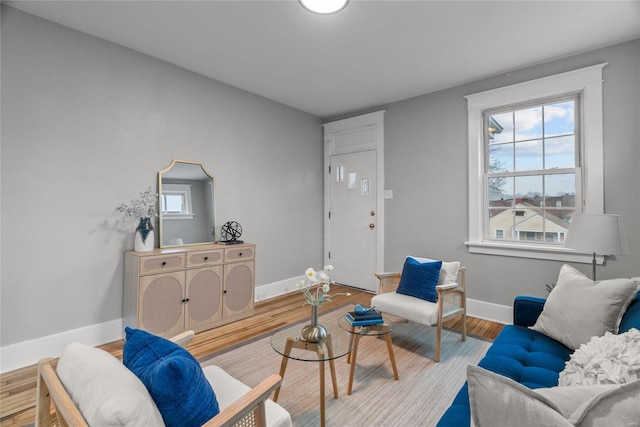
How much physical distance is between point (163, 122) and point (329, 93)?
6.60ft

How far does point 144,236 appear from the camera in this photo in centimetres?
281

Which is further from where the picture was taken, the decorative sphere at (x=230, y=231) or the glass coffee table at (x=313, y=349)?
the decorative sphere at (x=230, y=231)

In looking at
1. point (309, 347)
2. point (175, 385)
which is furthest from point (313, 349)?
point (175, 385)

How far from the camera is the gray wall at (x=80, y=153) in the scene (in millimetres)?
2281

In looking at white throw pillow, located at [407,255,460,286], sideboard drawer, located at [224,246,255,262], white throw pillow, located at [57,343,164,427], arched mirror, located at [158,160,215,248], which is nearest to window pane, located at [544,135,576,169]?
white throw pillow, located at [407,255,460,286]

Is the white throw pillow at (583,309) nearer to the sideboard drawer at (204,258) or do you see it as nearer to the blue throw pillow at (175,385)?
the blue throw pillow at (175,385)

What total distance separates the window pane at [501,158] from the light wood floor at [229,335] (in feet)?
5.57

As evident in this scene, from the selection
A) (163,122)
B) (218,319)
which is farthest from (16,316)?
(163,122)

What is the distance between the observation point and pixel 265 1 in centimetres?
218

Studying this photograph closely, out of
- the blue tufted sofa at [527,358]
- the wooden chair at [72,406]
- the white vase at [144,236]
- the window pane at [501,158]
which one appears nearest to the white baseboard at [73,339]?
the white vase at [144,236]

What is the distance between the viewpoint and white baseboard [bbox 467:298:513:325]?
126 inches

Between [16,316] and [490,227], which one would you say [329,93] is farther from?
[16,316]

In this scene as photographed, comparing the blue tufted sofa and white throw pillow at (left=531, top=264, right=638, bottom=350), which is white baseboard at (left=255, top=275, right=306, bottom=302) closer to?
the blue tufted sofa

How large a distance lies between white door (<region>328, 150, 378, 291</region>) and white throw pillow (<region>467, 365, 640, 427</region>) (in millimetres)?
3588
